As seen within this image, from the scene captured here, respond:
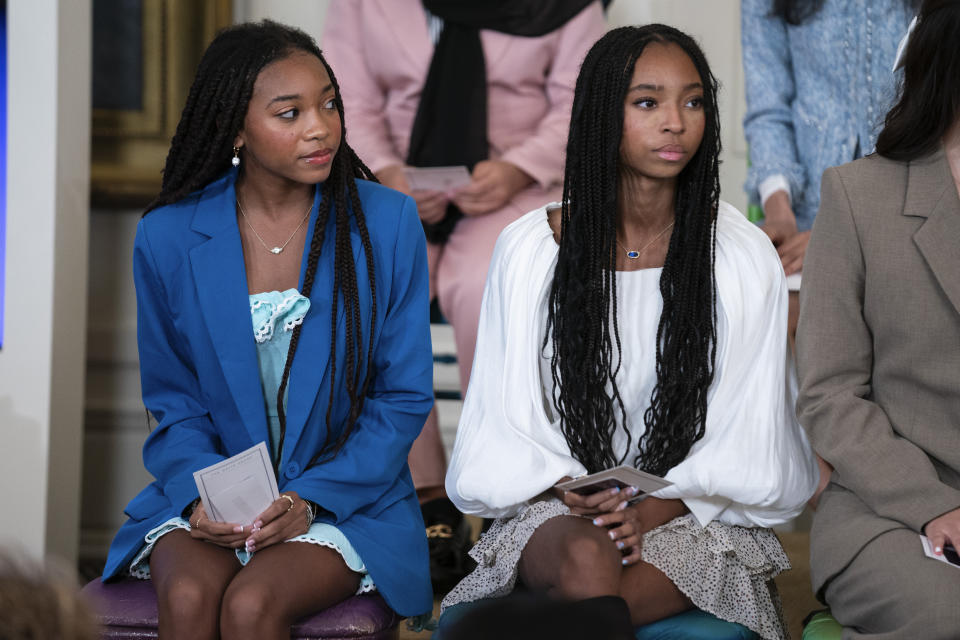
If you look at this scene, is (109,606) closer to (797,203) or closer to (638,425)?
(638,425)

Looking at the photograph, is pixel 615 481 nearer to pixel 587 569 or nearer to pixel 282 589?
pixel 587 569

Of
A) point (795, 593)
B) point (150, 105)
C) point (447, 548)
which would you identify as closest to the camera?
point (447, 548)

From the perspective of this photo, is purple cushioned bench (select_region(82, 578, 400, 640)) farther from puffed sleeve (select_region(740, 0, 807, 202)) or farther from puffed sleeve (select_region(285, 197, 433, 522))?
puffed sleeve (select_region(740, 0, 807, 202))

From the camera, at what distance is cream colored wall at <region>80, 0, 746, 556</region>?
167 inches

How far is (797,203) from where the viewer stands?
3348mm

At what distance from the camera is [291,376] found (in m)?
2.38

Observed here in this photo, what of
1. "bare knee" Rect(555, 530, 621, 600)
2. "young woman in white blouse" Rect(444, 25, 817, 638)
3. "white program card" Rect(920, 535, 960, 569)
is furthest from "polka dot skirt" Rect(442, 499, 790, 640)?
"white program card" Rect(920, 535, 960, 569)

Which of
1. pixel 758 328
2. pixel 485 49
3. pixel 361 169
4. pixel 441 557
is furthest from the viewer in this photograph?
pixel 485 49

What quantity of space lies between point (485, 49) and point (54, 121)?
1.42 m

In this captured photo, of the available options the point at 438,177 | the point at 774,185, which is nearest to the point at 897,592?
the point at 774,185

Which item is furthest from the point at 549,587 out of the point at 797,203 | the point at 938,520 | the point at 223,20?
the point at 223,20

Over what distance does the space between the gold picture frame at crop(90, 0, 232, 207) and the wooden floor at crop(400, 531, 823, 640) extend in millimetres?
1977

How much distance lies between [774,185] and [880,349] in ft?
3.91

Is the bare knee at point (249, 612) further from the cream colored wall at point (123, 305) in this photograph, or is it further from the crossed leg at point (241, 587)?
the cream colored wall at point (123, 305)
